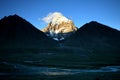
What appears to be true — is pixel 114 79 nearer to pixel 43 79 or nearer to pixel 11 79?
pixel 43 79

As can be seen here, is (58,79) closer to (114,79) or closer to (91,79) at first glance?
(91,79)

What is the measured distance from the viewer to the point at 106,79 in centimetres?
4712

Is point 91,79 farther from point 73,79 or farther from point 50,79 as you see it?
point 50,79

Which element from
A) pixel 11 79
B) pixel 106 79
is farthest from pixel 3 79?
pixel 106 79

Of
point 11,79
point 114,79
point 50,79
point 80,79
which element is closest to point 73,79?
point 80,79

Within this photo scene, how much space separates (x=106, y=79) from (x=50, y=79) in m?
12.0

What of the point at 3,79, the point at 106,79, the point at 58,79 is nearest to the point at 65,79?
the point at 58,79

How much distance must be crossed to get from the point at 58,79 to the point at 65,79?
1.58m

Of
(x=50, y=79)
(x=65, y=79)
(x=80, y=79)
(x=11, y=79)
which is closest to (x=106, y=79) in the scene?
(x=80, y=79)

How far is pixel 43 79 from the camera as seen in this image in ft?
157

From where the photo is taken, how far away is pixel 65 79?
48375mm

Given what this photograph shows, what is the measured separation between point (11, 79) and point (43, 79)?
6778 mm

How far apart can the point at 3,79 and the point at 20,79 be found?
356 centimetres

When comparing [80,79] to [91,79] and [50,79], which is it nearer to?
[91,79]
